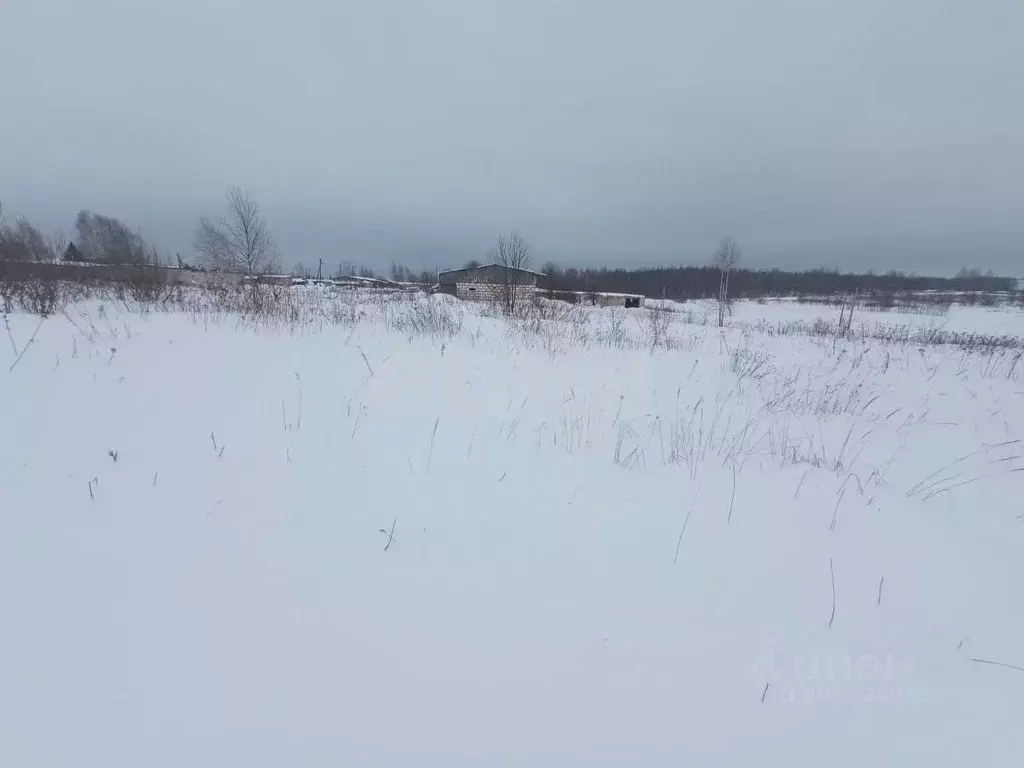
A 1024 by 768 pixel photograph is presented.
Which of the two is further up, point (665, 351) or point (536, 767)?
point (665, 351)

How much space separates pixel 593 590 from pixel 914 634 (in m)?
1.29

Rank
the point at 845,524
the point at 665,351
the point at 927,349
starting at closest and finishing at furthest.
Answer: the point at 845,524 → the point at 665,351 → the point at 927,349

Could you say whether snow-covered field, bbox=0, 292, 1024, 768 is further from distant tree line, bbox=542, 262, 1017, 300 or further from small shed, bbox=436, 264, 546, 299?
distant tree line, bbox=542, 262, 1017, 300

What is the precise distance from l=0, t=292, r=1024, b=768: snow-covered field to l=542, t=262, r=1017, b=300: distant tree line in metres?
59.5

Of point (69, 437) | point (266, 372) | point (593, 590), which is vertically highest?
point (266, 372)

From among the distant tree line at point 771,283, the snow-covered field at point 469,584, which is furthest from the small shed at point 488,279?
the distant tree line at point 771,283

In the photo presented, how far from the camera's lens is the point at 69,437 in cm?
229

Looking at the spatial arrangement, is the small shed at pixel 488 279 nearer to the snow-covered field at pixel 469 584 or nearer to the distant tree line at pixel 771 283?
the snow-covered field at pixel 469 584

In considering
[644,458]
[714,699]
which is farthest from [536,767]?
[644,458]

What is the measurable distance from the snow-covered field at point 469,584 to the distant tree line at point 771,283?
195 feet

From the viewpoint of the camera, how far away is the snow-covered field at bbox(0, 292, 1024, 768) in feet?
3.67

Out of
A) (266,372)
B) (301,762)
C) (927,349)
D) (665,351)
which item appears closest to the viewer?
(301,762)

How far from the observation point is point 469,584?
5.30ft

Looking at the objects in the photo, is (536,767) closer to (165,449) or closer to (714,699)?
(714,699)
